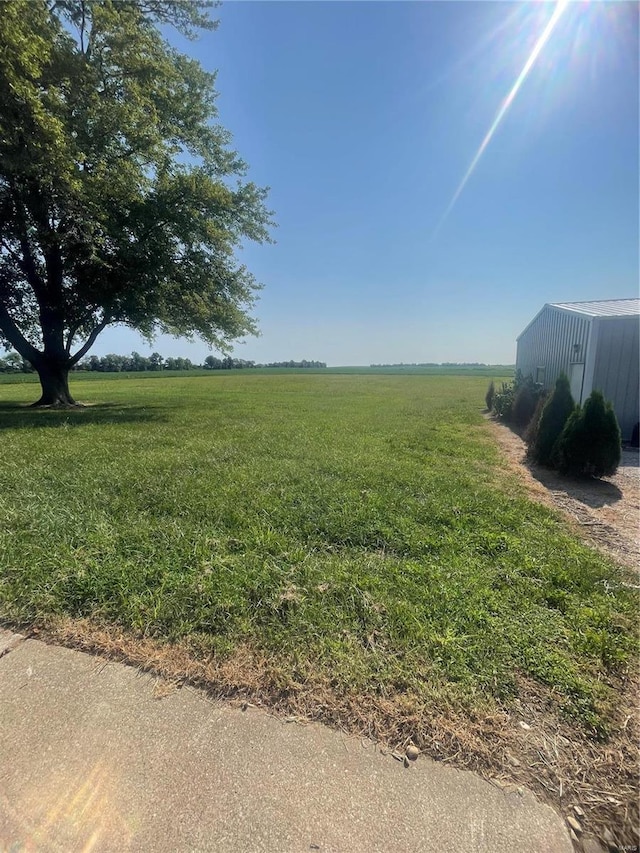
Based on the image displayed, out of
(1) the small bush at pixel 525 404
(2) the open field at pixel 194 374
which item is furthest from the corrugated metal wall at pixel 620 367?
(2) the open field at pixel 194 374

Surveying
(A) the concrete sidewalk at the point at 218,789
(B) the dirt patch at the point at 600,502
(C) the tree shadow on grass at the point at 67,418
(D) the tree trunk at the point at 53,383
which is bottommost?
(B) the dirt patch at the point at 600,502

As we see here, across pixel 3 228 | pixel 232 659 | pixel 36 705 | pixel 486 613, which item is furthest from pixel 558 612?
pixel 3 228

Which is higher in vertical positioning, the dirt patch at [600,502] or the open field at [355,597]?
the open field at [355,597]

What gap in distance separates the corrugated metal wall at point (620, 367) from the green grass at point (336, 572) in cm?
535

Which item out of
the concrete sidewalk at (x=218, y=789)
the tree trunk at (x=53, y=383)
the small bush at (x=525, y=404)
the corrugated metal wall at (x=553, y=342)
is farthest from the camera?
the tree trunk at (x=53, y=383)

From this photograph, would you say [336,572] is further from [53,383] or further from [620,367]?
[53,383]

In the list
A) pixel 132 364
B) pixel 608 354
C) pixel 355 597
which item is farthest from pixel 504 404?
pixel 132 364

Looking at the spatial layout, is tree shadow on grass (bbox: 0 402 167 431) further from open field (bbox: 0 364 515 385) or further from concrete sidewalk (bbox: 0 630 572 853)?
open field (bbox: 0 364 515 385)

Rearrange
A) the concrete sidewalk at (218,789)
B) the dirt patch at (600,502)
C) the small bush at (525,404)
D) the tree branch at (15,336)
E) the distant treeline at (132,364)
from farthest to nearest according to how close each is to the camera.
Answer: the distant treeline at (132,364)
the tree branch at (15,336)
the small bush at (525,404)
the dirt patch at (600,502)
the concrete sidewalk at (218,789)

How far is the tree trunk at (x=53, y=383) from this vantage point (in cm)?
1268

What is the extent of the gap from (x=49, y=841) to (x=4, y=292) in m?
15.1

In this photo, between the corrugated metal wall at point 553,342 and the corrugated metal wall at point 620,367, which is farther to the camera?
the corrugated metal wall at point 553,342

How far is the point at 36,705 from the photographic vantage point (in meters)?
1.61

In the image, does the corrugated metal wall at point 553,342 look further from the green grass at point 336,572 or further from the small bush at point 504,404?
the green grass at point 336,572
